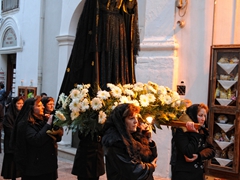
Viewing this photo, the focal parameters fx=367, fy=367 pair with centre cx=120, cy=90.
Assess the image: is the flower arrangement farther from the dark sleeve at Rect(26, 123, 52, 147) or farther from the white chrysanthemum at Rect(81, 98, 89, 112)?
the dark sleeve at Rect(26, 123, 52, 147)

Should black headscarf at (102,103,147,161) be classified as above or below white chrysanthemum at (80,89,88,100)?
below

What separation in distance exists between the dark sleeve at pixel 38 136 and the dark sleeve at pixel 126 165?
1297mm

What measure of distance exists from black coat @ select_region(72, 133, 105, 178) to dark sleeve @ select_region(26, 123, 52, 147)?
1.32 ft

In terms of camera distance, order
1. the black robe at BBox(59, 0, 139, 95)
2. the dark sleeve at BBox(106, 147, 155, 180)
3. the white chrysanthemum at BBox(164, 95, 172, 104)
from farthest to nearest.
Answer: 1. the black robe at BBox(59, 0, 139, 95)
2. the white chrysanthemum at BBox(164, 95, 172, 104)
3. the dark sleeve at BBox(106, 147, 155, 180)

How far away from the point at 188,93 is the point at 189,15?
142cm

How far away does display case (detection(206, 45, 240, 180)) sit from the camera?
19.8 feet

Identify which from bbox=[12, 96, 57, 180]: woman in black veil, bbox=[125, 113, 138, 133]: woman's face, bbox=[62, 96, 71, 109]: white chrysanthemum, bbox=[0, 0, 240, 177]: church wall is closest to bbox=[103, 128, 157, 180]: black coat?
bbox=[125, 113, 138, 133]: woman's face

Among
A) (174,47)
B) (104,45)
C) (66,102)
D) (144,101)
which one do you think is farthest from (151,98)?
(174,47)

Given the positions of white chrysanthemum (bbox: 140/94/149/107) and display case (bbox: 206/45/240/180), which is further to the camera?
display case (bbox: 206/45/240/180)

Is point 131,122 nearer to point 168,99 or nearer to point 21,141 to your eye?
point 168,99

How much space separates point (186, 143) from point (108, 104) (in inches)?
45.3

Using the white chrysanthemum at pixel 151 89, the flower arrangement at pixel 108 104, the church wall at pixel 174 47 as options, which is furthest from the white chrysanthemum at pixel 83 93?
the church wall at pixel 174 47

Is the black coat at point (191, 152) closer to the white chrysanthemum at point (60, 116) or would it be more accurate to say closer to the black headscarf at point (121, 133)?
the black headscarf at point (121, 133)

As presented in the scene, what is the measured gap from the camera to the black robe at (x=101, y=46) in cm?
360
